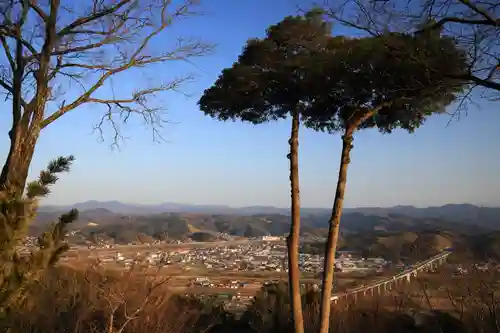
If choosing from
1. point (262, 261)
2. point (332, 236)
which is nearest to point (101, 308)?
point (332, 236)

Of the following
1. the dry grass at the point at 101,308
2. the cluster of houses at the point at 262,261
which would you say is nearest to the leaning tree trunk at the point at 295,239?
the dry grass at the point at 101,308

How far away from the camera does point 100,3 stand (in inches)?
216

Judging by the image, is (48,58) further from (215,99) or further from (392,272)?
(392,272)

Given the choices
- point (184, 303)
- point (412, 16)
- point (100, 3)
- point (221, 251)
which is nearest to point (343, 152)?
point (412, 16)

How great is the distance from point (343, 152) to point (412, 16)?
331cm

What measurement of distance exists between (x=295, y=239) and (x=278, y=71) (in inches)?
116

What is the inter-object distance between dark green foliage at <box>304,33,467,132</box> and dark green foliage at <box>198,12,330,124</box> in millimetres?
283

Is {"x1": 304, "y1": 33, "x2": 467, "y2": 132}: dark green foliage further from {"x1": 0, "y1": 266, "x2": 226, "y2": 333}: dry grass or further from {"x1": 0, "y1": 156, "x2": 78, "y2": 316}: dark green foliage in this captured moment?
{"x1": 0, "y1": 266, "x2": 226, "y2": 333}: dry grass

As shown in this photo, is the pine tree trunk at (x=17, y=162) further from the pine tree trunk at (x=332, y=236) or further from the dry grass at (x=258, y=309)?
the pine tree trunk at (x=332, y=236)

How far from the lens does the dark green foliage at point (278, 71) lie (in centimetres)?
748

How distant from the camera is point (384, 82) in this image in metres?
6.36

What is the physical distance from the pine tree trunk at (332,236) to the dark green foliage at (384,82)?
0.43 m

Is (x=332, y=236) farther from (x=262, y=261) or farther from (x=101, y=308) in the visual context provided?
(x=262, y=261)

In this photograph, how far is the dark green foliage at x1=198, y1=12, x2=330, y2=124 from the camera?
7.48 metres
